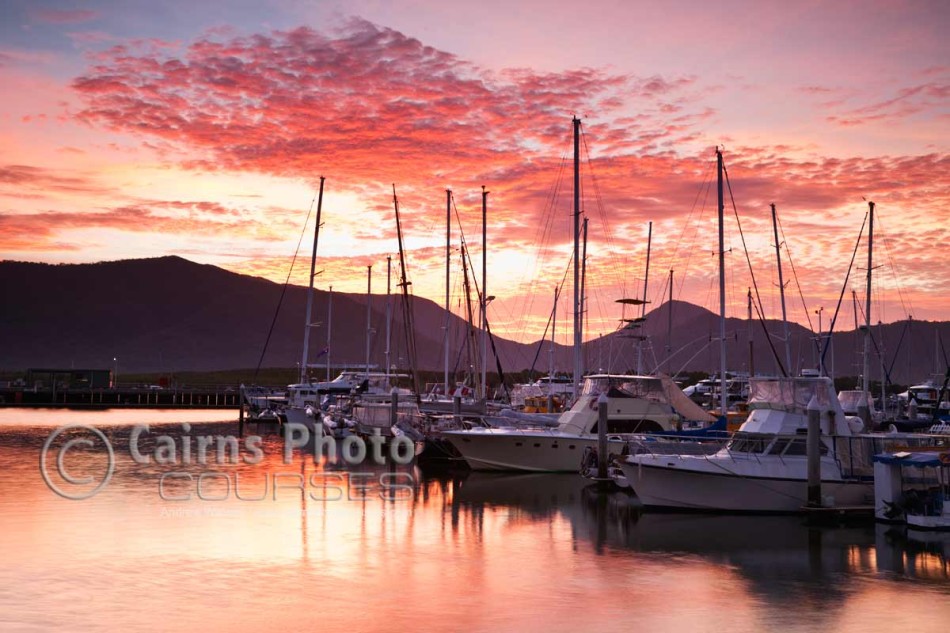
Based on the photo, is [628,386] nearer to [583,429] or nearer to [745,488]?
[583,429]

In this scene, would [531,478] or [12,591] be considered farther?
[531,478]

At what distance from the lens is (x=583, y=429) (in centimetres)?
4066

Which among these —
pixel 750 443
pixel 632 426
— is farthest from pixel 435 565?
pixel 632 426

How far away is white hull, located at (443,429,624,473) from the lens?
40625 millimetres

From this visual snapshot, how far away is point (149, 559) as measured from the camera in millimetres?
23234

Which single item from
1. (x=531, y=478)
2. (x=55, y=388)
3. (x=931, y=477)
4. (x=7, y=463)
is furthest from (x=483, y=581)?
(x=55, y=388)

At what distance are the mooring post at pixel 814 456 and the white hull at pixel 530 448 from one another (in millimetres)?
11241

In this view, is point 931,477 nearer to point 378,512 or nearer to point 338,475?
point 378,512

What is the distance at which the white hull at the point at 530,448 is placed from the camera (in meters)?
40.6

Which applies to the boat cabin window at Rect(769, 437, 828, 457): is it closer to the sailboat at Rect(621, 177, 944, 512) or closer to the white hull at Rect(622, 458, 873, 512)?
the sailboat at Rect(621, 177, 944, 512)

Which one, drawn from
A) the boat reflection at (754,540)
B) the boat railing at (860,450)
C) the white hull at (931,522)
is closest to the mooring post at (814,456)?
the boat reflection at (754,540)

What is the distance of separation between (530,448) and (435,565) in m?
17.8

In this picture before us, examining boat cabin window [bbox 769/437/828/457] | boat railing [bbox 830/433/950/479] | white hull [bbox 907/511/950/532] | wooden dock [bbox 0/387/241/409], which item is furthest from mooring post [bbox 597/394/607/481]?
wooden dock [bbox 0/387/241/409]

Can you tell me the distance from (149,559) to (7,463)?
2479 cm
